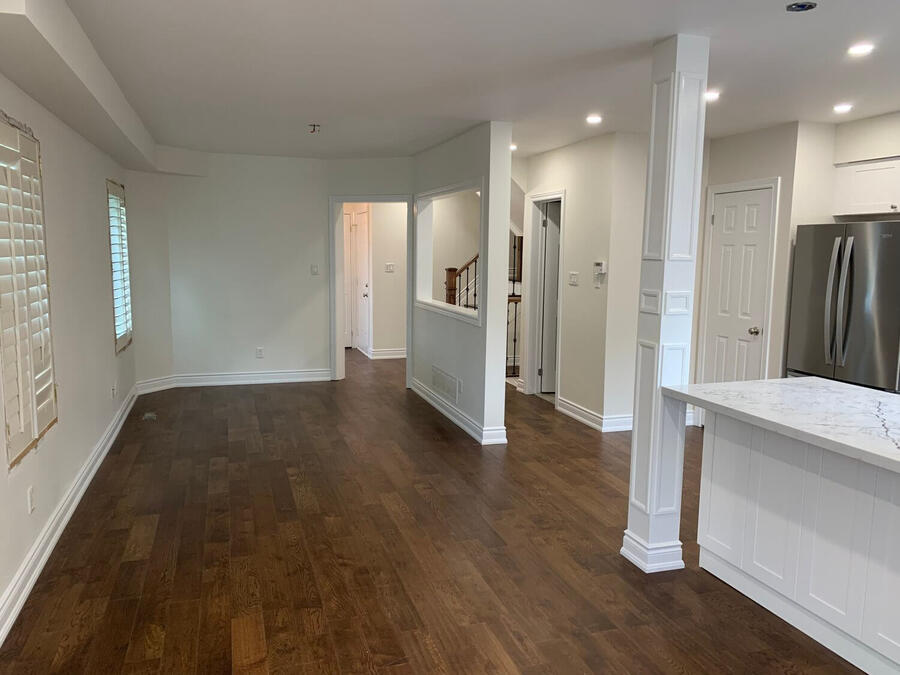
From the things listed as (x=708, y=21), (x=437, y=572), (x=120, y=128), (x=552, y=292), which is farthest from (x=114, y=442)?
(x=708, y=21)

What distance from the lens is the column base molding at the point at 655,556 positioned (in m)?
3.14

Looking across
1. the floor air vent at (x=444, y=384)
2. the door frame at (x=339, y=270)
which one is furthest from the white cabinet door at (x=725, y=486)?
the door frame at (x=339, y=270)

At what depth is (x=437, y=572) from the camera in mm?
3115

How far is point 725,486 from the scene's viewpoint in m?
2.92

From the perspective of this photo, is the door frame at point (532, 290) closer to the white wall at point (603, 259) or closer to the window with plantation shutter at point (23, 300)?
the white wall at point (603, 259)

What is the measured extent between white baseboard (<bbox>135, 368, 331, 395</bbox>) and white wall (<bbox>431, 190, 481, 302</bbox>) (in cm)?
217

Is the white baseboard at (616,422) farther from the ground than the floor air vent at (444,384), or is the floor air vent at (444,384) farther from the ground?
the floor air vent at (444,384)

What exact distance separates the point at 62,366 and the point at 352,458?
1992 millimetres

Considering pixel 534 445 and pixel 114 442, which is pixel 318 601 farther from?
pixel 114 442

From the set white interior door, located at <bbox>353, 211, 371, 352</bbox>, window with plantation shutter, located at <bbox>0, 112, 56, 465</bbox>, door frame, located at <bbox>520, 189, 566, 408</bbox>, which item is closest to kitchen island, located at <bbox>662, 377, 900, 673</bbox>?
window with plantation shutter, located at <bbox>0, 112, 56, 465</bbox>

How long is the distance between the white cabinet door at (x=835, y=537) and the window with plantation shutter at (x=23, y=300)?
10.7 ft

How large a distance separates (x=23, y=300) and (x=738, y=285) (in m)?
4.86

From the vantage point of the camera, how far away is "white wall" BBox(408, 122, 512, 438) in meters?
4.93

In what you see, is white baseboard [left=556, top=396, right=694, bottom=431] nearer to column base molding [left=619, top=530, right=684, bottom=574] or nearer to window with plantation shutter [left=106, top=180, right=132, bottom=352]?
column base molding [left=619, top=530, right=684, bottom=574]
